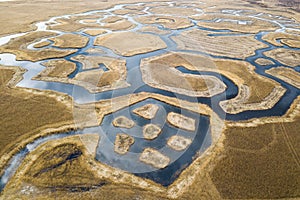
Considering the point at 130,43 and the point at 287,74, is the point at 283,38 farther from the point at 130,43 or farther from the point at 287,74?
the point at 130,43

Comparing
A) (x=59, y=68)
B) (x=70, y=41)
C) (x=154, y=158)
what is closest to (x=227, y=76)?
(x=154, y=158)

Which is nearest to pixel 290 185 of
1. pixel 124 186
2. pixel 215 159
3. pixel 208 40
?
pixel 215 159

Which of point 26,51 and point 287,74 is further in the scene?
point 26,51

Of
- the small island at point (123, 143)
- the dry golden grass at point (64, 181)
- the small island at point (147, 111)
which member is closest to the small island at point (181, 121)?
the small island at point (147, 111)

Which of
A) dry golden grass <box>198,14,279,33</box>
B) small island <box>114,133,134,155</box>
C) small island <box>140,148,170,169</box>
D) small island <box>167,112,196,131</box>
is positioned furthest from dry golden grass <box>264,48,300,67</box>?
small island <box>114,133,134,155</box>

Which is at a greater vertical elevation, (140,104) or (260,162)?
(260,162)

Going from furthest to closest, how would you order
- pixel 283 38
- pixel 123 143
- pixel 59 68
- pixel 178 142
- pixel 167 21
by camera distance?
pixel 167 21, pixel 283 38, pixel 59 68, pixel 178 142, pixel 123 143

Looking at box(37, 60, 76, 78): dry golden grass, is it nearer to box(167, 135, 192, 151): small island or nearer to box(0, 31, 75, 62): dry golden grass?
box(0, 31, 75, 62): dry golden grass

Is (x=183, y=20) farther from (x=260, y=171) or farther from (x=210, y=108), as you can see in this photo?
(x=260, y=171)
